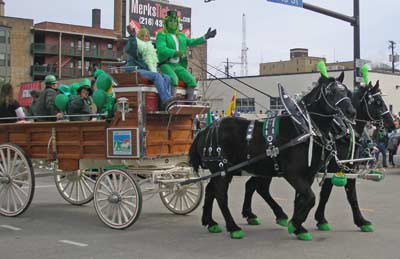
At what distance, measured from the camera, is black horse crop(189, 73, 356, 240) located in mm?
7465

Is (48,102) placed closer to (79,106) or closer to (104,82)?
(79,106)

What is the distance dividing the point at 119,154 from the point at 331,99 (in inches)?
130

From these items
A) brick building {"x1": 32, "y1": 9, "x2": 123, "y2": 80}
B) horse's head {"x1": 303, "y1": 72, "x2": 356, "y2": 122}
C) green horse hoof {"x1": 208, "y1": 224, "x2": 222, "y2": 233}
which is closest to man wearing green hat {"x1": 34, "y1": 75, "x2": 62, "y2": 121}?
green horse hoof {"x1": 208, "y1": 224, "x2": 222, "y2": 233}

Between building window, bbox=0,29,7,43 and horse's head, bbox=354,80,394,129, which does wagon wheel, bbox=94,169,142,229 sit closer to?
horse's head, bbox=354,80,394,129

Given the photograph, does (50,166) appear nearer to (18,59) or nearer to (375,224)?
(375,224)

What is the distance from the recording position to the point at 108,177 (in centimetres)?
854

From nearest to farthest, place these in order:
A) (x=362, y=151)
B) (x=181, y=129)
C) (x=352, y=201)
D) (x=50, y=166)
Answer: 1. (x=352, y=201)
2. (x=362, y=151)
3. (x=181, y=129)
4. (x=50, y=166)

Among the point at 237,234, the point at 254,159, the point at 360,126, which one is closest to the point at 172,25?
the point at 254,159

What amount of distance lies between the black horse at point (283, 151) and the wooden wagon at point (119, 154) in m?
0.63

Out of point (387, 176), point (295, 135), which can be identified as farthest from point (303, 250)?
point (387, 176)

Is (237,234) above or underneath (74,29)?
underneath

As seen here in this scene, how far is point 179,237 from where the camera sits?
7.96 metres

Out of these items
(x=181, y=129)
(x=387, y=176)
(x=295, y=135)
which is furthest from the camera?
(x=387, y=176)

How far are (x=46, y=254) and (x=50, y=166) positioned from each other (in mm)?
3459
